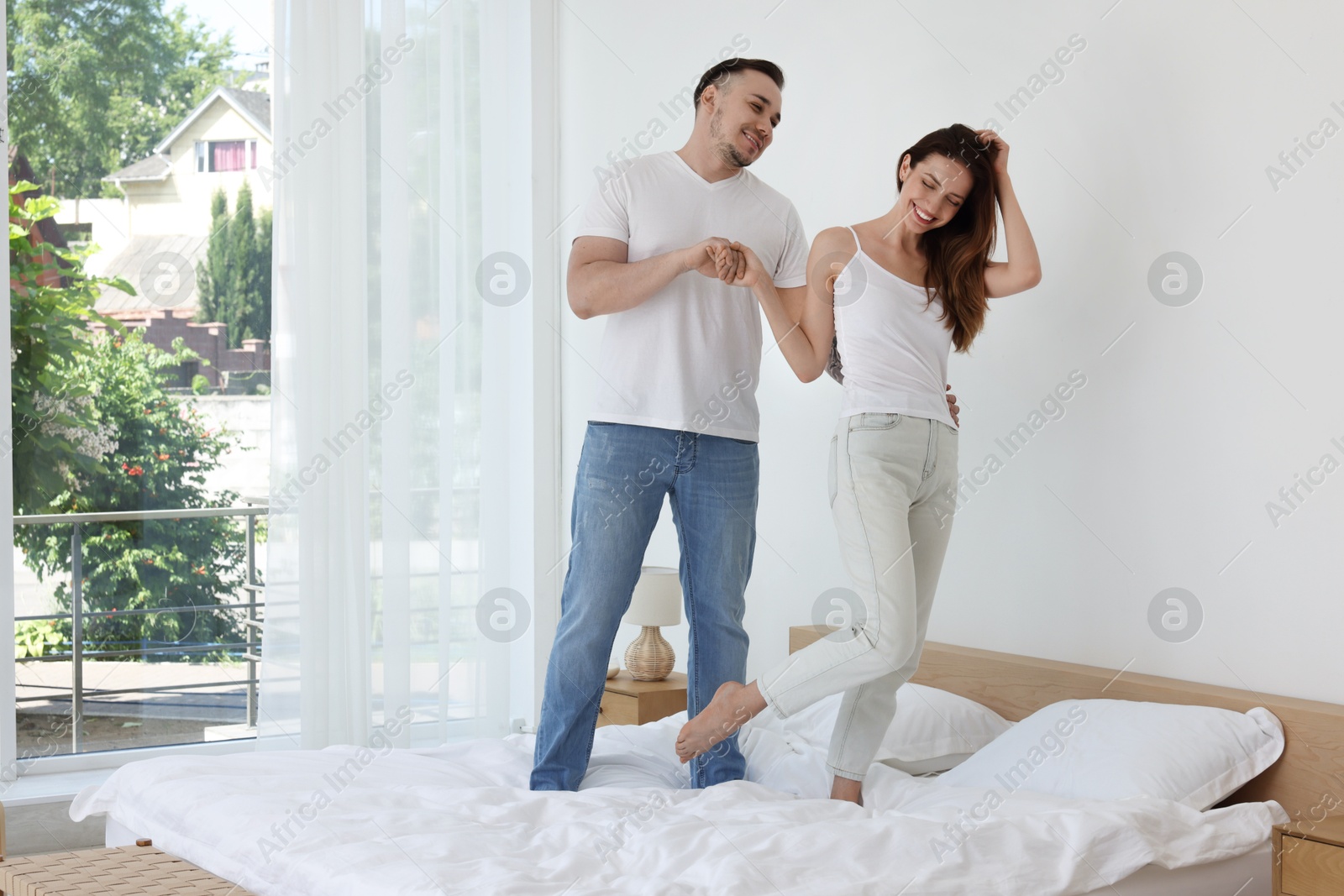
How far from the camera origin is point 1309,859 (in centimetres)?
169

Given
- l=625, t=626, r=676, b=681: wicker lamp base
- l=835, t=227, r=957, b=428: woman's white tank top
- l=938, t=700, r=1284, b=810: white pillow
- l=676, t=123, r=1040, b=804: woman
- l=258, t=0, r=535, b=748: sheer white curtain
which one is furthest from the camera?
l=258, t=0, r=535, b=748: sheer white curtain

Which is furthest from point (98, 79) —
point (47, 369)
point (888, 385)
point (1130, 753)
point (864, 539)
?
point (1130, 753)

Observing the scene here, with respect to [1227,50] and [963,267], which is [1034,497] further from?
[1227,50]

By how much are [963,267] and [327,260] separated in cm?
208

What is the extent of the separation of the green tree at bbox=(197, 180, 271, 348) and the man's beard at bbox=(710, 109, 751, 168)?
190cm

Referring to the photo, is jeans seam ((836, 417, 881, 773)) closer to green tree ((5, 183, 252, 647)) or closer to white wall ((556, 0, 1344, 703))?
white wall ((556, 0, 1344, 703))

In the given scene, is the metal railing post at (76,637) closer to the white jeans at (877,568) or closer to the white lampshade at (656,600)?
the white lampshade at (656,600)

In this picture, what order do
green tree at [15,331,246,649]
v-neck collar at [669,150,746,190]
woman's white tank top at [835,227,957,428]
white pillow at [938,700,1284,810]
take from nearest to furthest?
white pillow at [938,700,1284,810] → woman's white tank top at [835,227,957,428] → v-neck collar at [669,150,746,190] → green tree at [15,331,246,649]

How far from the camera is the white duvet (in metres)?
1.52

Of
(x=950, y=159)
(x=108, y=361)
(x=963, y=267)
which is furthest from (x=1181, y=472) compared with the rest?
(x=108, y=361)

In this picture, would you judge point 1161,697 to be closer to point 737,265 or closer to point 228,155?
point 737,265

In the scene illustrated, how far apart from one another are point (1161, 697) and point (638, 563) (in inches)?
40.5

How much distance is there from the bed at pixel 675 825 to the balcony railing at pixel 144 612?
1385 millimetres

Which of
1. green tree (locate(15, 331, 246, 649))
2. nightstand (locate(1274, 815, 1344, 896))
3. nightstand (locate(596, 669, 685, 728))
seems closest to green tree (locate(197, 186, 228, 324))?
green tree (locate(15, 331, 246, 649))
